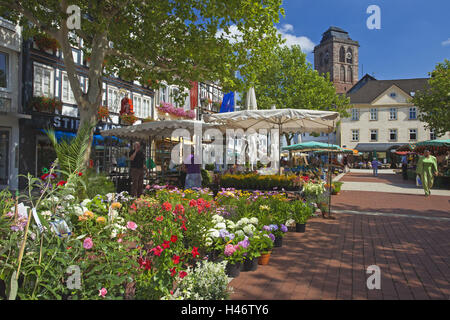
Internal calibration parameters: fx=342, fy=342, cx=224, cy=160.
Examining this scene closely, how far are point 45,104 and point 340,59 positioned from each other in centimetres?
8838

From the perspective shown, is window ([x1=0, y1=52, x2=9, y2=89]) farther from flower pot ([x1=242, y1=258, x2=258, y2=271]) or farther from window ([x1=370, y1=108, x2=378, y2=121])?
window ([x1=370, y1=108, x2=378, y2=121])

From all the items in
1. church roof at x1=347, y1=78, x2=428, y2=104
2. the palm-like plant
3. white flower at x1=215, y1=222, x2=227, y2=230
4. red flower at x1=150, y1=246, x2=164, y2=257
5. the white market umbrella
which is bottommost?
white flower at x1=215, y1=222, x2=227, y2=230

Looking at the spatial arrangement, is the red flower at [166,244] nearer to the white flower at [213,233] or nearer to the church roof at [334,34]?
the white flower at [213,233]

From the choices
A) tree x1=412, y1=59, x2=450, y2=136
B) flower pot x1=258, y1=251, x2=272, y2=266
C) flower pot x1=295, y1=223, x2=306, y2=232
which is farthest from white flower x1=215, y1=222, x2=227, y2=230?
tree x1=412, y1=59, x2=450, y2=136

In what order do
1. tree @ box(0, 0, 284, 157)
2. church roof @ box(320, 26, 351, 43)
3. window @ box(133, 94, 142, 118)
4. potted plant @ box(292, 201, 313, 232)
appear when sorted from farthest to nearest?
1. church roof @ box(320, 26, 351, 43)
2. window @ box(133, 94, 142, 118)
3. tree @ box(0, 0, 284, 157)
4. potted plant @ box(292, 201, 313, 232)

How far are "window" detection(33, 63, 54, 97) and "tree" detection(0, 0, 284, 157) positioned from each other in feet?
12.1

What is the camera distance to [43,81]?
1614cm

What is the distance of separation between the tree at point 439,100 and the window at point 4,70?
26.2 meters

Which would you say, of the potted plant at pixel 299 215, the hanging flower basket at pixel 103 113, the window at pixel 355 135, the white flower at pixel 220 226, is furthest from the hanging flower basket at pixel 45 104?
the window at pixel 355 135

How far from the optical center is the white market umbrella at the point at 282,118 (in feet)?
26.1

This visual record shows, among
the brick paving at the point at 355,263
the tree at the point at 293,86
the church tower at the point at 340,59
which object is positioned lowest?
the brick paving at the point at 355,263

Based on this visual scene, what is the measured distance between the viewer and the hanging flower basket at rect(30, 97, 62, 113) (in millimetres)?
15414

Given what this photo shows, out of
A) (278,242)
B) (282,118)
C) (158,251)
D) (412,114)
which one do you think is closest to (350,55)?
(412,114)
